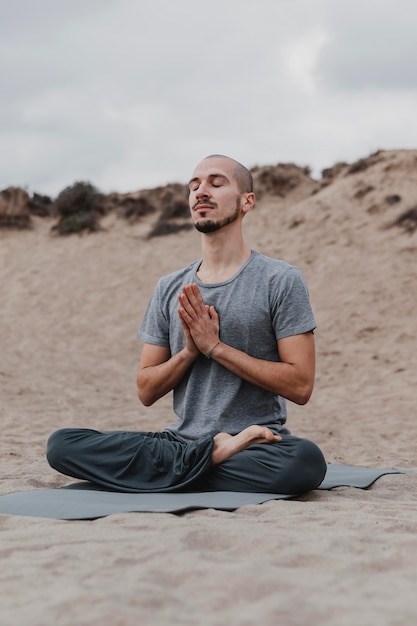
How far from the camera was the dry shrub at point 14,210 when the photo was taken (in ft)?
73.9

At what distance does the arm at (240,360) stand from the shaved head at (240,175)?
0.68 meters

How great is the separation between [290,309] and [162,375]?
2.43 ft

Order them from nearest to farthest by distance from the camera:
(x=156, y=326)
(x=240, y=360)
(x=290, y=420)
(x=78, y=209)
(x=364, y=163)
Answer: (x=240, y=360)
(x=156, y=326)
(x=290, y=420)
(x=364, y=163)
(x=78, y=209)

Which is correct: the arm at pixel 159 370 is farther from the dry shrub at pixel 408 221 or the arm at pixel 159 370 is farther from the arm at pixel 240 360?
the dry shrub at pixel 408 221

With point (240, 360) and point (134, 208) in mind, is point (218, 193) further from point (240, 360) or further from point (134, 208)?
point (134, 208)

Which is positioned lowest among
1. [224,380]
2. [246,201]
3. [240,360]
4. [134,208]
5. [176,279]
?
[224,380]

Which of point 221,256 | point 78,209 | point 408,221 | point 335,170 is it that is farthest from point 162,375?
point 78,209

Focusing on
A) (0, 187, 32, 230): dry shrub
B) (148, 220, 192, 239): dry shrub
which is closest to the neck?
(148, 220, 192, 239): dry shrub

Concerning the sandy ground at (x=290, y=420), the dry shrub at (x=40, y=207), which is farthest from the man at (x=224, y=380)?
the dry shrub at (x=40, y=207)

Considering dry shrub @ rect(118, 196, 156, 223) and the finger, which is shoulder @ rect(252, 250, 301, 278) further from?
dry shrub @ rect(118, 196, 156, 223)

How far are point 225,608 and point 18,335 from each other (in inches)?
574

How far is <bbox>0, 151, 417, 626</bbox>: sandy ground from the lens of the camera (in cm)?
205

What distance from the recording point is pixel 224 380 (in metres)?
3.86

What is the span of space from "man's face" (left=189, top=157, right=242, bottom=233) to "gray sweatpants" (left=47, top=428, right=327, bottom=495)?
3.65ft
